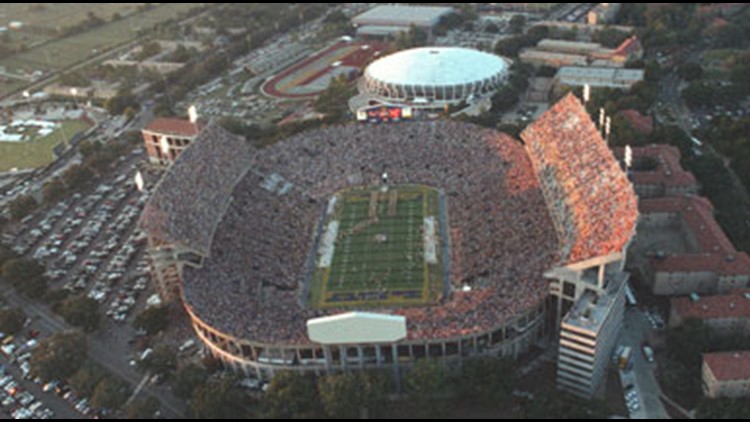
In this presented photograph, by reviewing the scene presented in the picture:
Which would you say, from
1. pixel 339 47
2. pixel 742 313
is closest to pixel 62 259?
pixel 742 313

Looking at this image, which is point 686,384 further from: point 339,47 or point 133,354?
point 339,47

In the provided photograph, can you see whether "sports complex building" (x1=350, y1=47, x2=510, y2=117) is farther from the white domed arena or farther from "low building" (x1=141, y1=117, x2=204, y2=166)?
"low building" (x1=141, y1=117, x2=204, y2=166)

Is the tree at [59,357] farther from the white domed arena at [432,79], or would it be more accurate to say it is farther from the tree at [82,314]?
the white domed arena at [432,79]

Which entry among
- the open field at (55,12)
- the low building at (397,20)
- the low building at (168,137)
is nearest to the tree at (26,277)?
the low building at (168,137)

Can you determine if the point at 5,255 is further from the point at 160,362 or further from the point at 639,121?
the point at 639,121

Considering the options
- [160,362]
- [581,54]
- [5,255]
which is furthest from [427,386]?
[581,54]
